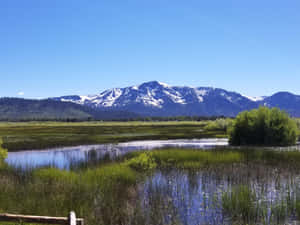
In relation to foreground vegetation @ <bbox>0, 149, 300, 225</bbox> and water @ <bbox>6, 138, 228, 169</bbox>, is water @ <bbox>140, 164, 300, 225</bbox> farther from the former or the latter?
water @ <bbox>6, 138, 228, 169</bbox>

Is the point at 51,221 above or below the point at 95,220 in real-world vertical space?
above

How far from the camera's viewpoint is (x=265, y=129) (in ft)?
169

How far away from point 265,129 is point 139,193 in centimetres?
3495

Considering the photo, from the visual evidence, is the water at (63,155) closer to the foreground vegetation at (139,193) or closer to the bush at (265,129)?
the bush at (265,129)

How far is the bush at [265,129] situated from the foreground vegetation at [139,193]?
2068 centimetres

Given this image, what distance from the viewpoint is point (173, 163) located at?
33312 millimetres

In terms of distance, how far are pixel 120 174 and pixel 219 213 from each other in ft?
30.2

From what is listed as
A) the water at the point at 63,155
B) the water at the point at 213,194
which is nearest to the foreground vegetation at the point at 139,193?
the water at the point at 213,194

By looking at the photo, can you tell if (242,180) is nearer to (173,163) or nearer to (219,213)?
(219,213)

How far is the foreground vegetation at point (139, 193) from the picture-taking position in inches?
639

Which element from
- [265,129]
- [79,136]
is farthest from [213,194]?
[79,136]

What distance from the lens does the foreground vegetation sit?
639 inches

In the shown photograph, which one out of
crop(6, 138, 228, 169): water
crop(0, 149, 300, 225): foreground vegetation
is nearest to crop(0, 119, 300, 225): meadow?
crop(0, 149, 300, 225): foreground vegetation

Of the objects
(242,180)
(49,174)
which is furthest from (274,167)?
(49,174)
